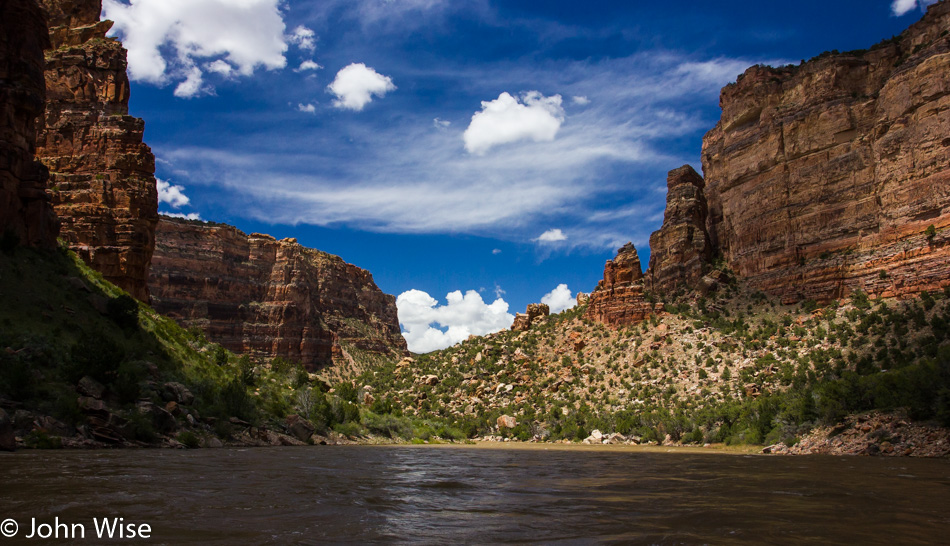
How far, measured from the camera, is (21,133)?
32.0 meters

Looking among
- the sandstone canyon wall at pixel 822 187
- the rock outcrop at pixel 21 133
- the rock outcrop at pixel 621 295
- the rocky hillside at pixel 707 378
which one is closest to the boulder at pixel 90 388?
the rock outcrop at pixel 21 133

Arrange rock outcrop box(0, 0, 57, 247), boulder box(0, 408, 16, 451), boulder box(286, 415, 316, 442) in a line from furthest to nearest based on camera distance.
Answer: boulder box(286, 415, 316, 442) < rock outcrop box(0, 0, 57, 247) < boulder box(0, 408, 16, 451)

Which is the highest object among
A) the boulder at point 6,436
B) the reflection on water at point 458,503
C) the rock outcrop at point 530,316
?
the rock outcrop at point 530,316

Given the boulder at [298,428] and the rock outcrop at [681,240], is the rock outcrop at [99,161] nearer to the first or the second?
the boulder at [298,428]

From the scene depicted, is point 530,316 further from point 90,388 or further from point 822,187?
point 90,388

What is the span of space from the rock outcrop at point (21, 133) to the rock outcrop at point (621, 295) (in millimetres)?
63640

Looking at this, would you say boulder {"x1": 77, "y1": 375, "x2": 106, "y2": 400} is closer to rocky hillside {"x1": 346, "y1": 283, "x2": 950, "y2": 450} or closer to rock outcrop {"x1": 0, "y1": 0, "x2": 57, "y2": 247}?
rock outcrop {"x1": 0, "y1": 0, "x2": 57, "y2": 247}

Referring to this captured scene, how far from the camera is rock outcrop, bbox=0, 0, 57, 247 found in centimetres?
3073

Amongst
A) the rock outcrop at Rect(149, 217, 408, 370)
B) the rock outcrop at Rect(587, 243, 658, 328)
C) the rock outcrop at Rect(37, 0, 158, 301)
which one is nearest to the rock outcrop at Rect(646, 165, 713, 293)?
the rock outcrop at Rect(587, 243, 658, 328)

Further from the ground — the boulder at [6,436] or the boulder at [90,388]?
the boulder at [90,388]

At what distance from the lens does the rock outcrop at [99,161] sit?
4266 cm

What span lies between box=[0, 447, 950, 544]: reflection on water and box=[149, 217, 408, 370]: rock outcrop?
111817 millimetres

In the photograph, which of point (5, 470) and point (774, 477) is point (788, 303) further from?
point (5, 470)

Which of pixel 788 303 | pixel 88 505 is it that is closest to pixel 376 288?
pixel 788 303
